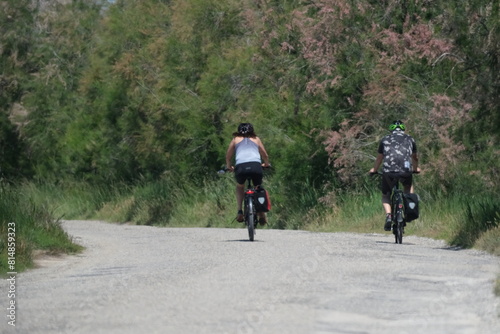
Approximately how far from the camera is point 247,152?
20.5 meters

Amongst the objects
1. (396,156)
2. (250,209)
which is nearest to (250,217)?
(250,209)

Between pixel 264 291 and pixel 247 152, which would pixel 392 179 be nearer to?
pixel 247 152

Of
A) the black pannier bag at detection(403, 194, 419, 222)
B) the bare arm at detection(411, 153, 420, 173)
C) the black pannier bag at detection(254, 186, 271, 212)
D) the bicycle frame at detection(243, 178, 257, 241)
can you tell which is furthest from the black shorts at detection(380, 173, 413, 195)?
the bicycle frame at detection(243, 178, 257, 241)

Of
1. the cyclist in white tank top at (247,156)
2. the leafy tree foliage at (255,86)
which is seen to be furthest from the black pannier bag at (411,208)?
the cyclist in white tank top at (247,156)

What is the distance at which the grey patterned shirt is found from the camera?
20.2 meters

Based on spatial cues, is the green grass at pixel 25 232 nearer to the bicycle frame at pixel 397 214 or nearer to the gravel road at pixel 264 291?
the gravel road at pixel 264 291

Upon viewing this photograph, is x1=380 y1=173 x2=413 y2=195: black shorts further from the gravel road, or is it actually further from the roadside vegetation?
the gravel road

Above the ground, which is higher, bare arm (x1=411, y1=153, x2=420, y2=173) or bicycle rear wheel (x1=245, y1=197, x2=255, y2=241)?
bare arm (x1=411, y1=153, x2=420, y2=173)

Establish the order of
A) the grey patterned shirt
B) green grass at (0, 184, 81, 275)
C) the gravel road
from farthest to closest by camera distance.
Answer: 1. the grey patterned shirt
2. green grass at (0, 184, 81, 275)
3. the gravel road

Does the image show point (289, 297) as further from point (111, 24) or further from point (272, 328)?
point (111, 24)

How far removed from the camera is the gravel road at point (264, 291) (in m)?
9.40

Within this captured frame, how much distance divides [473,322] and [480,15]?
11087 millimetres

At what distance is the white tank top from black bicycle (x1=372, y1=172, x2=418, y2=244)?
7.55 ft

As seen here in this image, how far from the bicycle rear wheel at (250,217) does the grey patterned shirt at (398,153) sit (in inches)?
89.7
